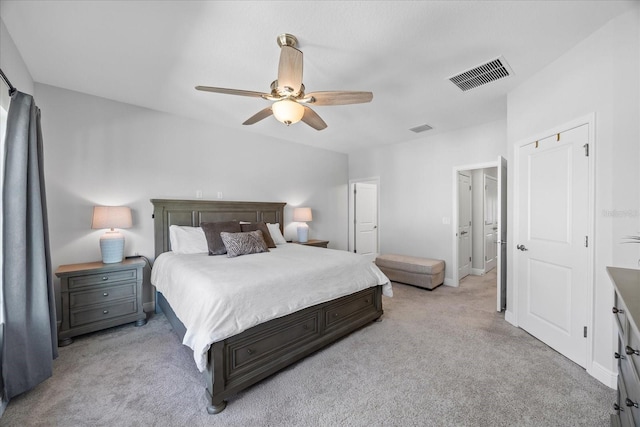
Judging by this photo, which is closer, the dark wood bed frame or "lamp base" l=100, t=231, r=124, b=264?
the dark wood bed frame

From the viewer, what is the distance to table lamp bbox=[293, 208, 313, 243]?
4797 millimetres

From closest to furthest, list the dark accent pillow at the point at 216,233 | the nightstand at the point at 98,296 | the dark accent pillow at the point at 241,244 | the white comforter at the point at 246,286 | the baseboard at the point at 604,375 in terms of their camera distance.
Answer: the white comforter at the point at 246,286 → the baseboard at the point at 604,375 → the nightstand at the point at 98,296 → the dark accent pillow at the point at 241,244 → the dark accent pillow at the point at 216,233

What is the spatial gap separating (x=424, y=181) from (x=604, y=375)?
3.40 m

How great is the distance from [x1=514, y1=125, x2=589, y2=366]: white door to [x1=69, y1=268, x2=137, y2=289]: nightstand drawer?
14.0ft

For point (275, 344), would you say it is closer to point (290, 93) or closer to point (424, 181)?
point (290, 93)

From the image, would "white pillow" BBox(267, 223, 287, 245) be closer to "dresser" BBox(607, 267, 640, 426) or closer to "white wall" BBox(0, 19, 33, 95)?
"white wall" BBox(0, 19, 33, 95)

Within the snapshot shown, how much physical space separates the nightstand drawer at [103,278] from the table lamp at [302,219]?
8.45 ft

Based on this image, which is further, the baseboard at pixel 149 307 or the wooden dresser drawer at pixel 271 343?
the baseboard at pixel 149 307

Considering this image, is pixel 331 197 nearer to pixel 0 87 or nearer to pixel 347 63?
pixel 347 63

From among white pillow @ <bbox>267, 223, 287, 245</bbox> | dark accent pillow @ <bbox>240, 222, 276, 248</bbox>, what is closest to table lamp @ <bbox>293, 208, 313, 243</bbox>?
white pillow @ <bbox>267, 223, 287, 245</bbox>

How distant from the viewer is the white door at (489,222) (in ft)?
17.6

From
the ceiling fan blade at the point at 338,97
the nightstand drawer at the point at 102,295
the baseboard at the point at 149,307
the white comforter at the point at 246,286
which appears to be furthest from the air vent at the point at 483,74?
the baseboard at the point at 149,307

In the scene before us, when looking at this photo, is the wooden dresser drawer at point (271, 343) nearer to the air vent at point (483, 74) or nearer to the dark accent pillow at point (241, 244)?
the dark accent pillow at point (241, 244)

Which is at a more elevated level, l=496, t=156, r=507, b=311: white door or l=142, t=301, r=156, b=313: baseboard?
l=496, t=156, r=507, b=311: white door
